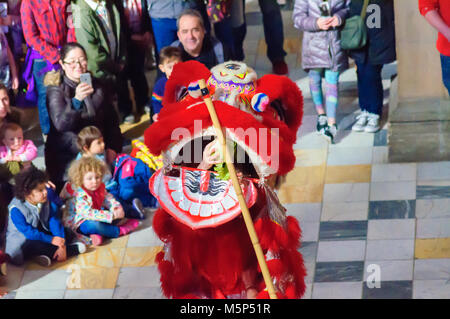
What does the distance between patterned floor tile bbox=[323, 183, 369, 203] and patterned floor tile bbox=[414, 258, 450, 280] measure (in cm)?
86

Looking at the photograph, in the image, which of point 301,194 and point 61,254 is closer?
point 61,254

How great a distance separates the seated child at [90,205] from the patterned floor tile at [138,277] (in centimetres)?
38

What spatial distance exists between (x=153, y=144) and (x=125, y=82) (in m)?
3.71

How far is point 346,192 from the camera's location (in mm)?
7047

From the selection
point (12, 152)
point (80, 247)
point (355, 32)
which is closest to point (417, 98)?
point (355, 32)

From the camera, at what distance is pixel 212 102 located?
4547 millimetres

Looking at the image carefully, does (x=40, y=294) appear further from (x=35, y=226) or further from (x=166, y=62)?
(x=166, y=62)

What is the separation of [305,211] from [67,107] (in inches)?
73.0

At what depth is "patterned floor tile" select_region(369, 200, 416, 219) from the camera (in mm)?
6699

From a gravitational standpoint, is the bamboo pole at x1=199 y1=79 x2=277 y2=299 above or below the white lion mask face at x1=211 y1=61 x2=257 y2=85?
below

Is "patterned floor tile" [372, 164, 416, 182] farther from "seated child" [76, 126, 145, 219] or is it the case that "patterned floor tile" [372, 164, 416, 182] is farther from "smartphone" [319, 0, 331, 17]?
"seated child" [76, 126, 145, 219]

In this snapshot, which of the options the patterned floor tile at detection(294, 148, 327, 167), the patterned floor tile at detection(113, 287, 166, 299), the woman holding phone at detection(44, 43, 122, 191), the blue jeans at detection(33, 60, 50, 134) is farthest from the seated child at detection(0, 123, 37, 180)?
the patterned floor tile at detection(294, 148, 327, 167)

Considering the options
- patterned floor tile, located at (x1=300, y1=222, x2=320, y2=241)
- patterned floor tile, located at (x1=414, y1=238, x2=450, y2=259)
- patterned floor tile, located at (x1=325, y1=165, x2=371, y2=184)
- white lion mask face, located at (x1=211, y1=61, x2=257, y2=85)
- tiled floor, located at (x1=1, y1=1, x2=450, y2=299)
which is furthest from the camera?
patterned floor tile, located at (x1=325, y1=165, x2=371, y2=184)

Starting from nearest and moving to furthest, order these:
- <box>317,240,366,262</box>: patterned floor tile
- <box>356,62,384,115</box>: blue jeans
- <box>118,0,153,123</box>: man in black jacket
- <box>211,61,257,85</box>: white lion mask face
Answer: <box>211,61,257,85</box>: white lion mask face
<box>317,240,366,262</box>: patterned floor tile
<box>356,62,384,115</box>: blue jeans
<box>118,0,153,123</box>: man in black jacket
